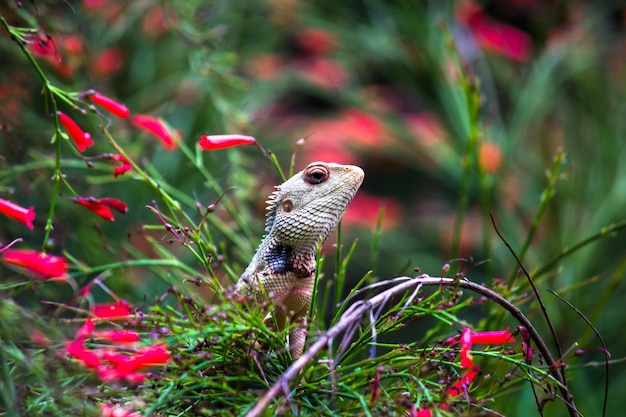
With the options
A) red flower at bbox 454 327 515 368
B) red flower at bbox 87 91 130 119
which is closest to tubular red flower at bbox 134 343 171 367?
red flower at bbox 454 327 515 368

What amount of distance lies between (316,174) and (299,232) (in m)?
0.19

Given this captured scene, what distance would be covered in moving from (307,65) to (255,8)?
5.68 ft

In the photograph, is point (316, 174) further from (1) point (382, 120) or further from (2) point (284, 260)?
(1) point (382, 120)

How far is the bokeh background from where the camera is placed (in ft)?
12.4

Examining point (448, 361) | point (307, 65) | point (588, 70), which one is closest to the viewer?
point (448, 361)

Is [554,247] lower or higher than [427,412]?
lower

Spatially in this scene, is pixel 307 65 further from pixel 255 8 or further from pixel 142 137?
pixel 142 137

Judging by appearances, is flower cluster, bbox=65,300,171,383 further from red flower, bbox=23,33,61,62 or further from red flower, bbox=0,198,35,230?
red flower, bbox=23,33,61,62

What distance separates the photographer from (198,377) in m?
1.80

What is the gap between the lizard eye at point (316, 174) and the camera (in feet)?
7.62

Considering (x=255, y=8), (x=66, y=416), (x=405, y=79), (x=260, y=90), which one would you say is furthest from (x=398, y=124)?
(x=66, y=416)

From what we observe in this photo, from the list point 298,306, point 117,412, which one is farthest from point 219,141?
point 117,412

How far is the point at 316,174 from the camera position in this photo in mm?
2330

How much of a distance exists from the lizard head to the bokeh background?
56 cm
